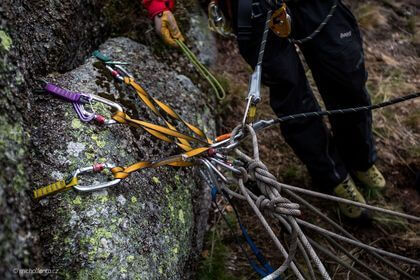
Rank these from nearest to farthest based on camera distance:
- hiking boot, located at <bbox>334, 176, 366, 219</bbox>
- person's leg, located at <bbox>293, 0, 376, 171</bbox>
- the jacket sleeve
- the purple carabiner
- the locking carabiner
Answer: the locking carabiner, the purple carabiner, person's leg, located at <bbox>293, 0, 376, 171</bbox>, the jacket sleeve, hiking boot, located at <bbox>334, 176, 366, 219</bbox>

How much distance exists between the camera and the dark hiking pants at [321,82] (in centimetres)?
228

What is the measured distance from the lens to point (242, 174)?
1830mm

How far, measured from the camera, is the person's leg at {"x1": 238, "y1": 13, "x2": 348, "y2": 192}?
2285 millimetres

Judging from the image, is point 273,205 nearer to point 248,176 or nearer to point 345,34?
point 248,176

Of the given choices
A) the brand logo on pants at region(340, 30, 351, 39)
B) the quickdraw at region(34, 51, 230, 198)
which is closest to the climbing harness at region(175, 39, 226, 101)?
the quickdraw at region(34, 51, 230, 198)

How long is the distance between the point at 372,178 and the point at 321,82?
769 millimetres

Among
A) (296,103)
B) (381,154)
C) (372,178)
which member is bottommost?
(381,154)

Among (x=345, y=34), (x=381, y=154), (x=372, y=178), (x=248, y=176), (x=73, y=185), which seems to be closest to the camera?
(x=73, y=185)

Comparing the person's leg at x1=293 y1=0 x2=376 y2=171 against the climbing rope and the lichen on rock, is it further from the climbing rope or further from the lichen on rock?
the lichen on rock

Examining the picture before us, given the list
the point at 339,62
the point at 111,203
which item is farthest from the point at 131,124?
the point at 339,62

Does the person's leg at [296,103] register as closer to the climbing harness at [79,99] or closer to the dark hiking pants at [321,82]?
the dark hiking pants at [321,82]

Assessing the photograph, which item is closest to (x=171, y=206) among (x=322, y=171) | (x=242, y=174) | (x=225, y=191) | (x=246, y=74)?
(x=225, y=191)

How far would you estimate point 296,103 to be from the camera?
7.97 ft

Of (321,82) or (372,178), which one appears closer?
(321,82)
